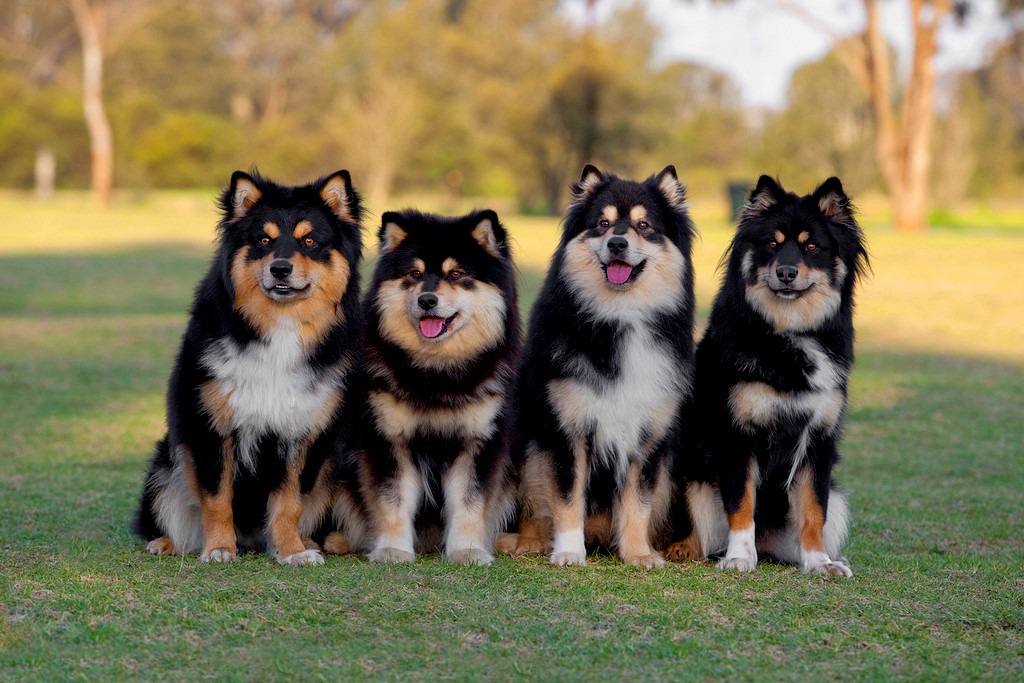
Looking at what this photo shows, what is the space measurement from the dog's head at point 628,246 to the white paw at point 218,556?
2.13 metres

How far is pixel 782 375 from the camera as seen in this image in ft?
17.9

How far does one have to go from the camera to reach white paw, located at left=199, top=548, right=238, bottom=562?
5422 mm

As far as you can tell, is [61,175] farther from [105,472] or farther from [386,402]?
[386,402]

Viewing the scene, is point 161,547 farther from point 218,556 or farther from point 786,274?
point 786,274

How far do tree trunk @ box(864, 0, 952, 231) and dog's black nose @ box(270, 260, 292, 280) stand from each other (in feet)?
86.7

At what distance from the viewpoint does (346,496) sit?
5.80m

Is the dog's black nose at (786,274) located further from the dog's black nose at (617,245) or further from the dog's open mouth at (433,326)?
the dog's open mouth at (433,326)

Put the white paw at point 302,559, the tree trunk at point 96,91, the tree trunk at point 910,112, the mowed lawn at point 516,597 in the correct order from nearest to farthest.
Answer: the mowed lawn at point 516,597, the white paw at point 302,559, the tree trunk at point 910,112, the tree trunk at point 96,91

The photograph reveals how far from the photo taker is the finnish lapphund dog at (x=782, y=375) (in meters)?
5.45

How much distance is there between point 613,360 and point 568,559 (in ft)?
3.33

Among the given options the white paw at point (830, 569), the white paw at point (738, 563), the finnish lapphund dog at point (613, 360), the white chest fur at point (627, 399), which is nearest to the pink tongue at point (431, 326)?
the finnish lapphund dog at point (613, 360)

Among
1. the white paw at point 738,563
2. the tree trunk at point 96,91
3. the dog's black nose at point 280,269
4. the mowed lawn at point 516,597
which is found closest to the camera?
the mowed lawn at point 516,597

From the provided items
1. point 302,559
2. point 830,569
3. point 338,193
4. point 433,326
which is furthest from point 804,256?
point 302,559

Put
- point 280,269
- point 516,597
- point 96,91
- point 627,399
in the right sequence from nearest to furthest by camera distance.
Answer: point 516,597 < point 280,269 < point 627,399 < point 96,91
